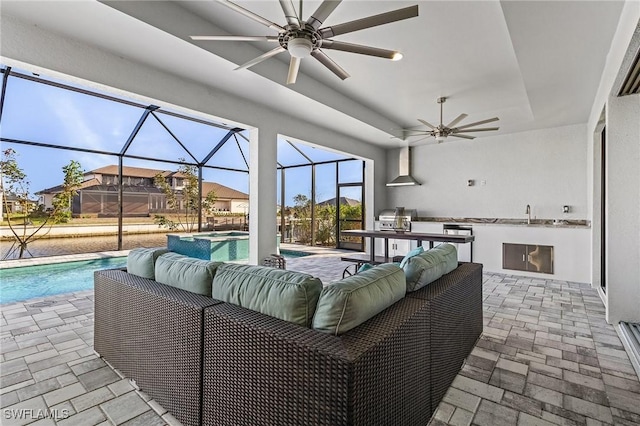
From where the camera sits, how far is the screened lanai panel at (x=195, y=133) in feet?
21.8

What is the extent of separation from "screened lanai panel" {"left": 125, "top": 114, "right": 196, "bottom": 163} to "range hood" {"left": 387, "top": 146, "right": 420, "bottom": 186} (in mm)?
5203

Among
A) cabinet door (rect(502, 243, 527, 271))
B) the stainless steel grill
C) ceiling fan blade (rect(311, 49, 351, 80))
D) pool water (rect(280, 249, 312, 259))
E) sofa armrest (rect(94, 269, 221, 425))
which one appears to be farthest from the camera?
pool water (rect(280, 249, 312, 259))

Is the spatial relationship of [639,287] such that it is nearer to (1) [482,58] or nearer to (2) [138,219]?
(1) [482,58]

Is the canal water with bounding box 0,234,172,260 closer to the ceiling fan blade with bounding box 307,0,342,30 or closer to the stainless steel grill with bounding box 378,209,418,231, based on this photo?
the stainless steel grill with bounding box 378,209,418,231

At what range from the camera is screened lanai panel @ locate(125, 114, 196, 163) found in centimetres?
641

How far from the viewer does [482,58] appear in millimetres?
3459

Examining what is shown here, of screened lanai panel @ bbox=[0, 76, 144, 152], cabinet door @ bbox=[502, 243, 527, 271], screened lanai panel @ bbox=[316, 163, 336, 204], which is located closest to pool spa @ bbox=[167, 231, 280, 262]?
screened lanai panel @ bbox=[0, 76, 144, 152]

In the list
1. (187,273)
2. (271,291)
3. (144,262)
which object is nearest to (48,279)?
(144,262)

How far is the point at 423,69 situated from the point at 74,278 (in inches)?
253

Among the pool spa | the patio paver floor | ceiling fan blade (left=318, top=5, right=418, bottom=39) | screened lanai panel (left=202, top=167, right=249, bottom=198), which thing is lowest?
the patio paver floor

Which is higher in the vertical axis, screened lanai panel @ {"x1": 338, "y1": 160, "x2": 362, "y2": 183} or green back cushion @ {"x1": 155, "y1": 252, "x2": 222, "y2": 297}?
screened lanai panel @ {"x1": 338, "y1": 160, "x2": 362, "y2": 183}

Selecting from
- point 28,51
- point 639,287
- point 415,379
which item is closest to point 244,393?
point 415,379

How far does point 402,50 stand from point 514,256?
415 cm

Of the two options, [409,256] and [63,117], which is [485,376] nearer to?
[409,256]
